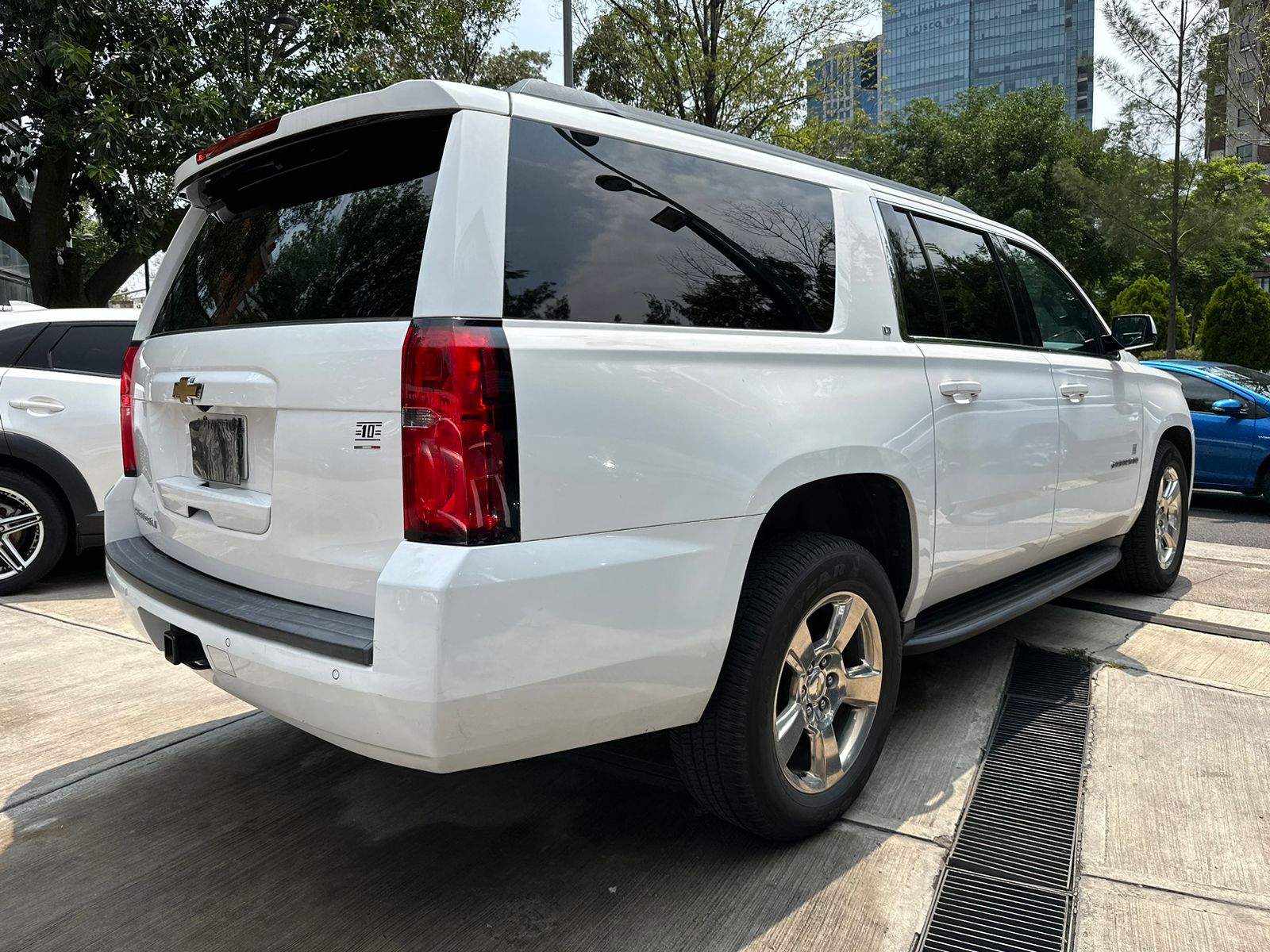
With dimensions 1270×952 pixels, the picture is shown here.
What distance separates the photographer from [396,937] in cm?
240

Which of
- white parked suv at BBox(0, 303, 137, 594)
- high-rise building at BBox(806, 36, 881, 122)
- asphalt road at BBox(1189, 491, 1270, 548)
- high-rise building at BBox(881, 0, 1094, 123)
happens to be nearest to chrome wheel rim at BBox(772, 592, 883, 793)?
white parked suv at BBox(0, 303, 137, 594)

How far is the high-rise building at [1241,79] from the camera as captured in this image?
14.4 metres

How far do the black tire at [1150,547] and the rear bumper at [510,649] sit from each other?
367cm

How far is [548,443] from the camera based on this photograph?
212 cm

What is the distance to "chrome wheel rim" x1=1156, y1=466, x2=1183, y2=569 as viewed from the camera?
5.46 m

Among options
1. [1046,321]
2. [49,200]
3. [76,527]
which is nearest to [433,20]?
[49,200]

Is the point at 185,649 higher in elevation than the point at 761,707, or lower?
higher

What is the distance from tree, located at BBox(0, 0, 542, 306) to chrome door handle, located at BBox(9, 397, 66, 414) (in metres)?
5.20

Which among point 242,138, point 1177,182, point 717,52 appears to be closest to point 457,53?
point 717,52

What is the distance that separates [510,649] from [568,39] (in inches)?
475

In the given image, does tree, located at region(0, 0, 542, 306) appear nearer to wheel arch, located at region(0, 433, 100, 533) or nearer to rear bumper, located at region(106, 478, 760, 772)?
wheel arch, located at region(0, 433, 100, 533)

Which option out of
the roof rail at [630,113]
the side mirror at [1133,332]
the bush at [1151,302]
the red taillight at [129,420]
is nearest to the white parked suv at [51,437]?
the red taillight at [129,420]

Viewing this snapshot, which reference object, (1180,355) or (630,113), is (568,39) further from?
(1180,355)

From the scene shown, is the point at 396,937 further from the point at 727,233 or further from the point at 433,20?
the point at 433,20
